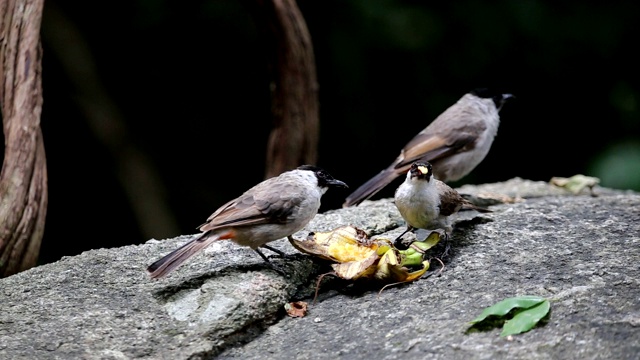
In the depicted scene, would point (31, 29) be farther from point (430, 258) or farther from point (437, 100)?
point (437, 100)

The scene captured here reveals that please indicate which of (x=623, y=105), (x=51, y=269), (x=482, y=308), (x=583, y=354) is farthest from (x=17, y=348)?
(x=623, y=105)

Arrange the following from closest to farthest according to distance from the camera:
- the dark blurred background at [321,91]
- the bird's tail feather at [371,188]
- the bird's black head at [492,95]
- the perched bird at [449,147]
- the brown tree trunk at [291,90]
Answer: the bird's tail feather at [371,188]
the perched bird at [449,147]
the brown tree trunk at [291,90]
the bird's black head at [492,95]
the dark blurred background at [321,91]

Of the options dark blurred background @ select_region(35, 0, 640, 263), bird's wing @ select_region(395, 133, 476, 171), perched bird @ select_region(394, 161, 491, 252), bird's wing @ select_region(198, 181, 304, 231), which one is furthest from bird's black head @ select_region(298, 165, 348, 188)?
dark blurred background @ select_region(35, 0, 640, 263)

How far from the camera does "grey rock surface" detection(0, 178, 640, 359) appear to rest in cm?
328

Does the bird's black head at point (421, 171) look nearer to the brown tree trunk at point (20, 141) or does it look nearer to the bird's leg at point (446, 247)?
the bird's leg at point (446, 247)

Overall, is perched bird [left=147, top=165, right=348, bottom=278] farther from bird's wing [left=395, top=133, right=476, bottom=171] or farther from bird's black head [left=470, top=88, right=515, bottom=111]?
bird's black head [left=470, top=88, right=515, bottom=111]

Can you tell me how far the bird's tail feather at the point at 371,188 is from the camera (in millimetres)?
5814

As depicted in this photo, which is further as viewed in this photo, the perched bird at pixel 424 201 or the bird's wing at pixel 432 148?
the bird's wing at pixel 432 148

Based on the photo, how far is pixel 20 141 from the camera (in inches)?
181

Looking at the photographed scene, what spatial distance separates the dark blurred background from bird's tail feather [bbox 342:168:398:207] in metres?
2.14

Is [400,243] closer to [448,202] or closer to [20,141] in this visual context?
[448,202]

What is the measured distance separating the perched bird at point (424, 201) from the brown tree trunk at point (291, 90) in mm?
2156

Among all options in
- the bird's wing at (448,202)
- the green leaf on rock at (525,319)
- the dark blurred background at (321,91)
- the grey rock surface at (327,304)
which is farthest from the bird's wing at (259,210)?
the dark blurred background at (321,91)

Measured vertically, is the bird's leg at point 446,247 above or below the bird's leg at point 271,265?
below
